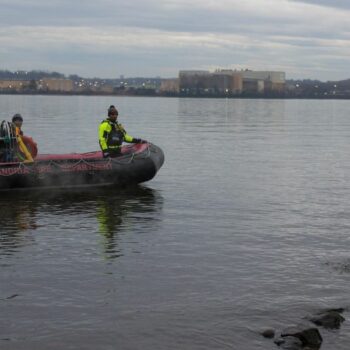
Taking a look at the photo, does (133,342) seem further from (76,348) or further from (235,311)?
(235,311)

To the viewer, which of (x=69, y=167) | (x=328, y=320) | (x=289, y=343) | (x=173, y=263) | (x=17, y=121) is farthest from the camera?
(x=69, y=167)

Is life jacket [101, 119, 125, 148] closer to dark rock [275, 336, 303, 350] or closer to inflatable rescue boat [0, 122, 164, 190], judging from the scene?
inflatable rescue boat [0, 122, 164, 190]

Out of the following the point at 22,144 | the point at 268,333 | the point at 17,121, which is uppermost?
the point at 17,121

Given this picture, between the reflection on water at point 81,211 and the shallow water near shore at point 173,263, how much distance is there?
3 cm

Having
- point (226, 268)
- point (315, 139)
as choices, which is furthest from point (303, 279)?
point (315, 139)

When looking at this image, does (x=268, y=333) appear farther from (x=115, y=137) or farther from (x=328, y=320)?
(x=115, y=137)

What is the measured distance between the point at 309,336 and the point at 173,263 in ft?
12.6

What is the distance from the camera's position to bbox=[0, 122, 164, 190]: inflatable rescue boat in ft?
61.1

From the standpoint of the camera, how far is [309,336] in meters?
8.30

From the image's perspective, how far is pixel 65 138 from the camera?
39.2 metres

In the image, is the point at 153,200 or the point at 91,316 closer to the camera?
the point at 91,316

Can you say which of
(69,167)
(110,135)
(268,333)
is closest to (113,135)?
(110,135)

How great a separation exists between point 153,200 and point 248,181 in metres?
4.79

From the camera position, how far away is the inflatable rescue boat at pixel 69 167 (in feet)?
61.1
